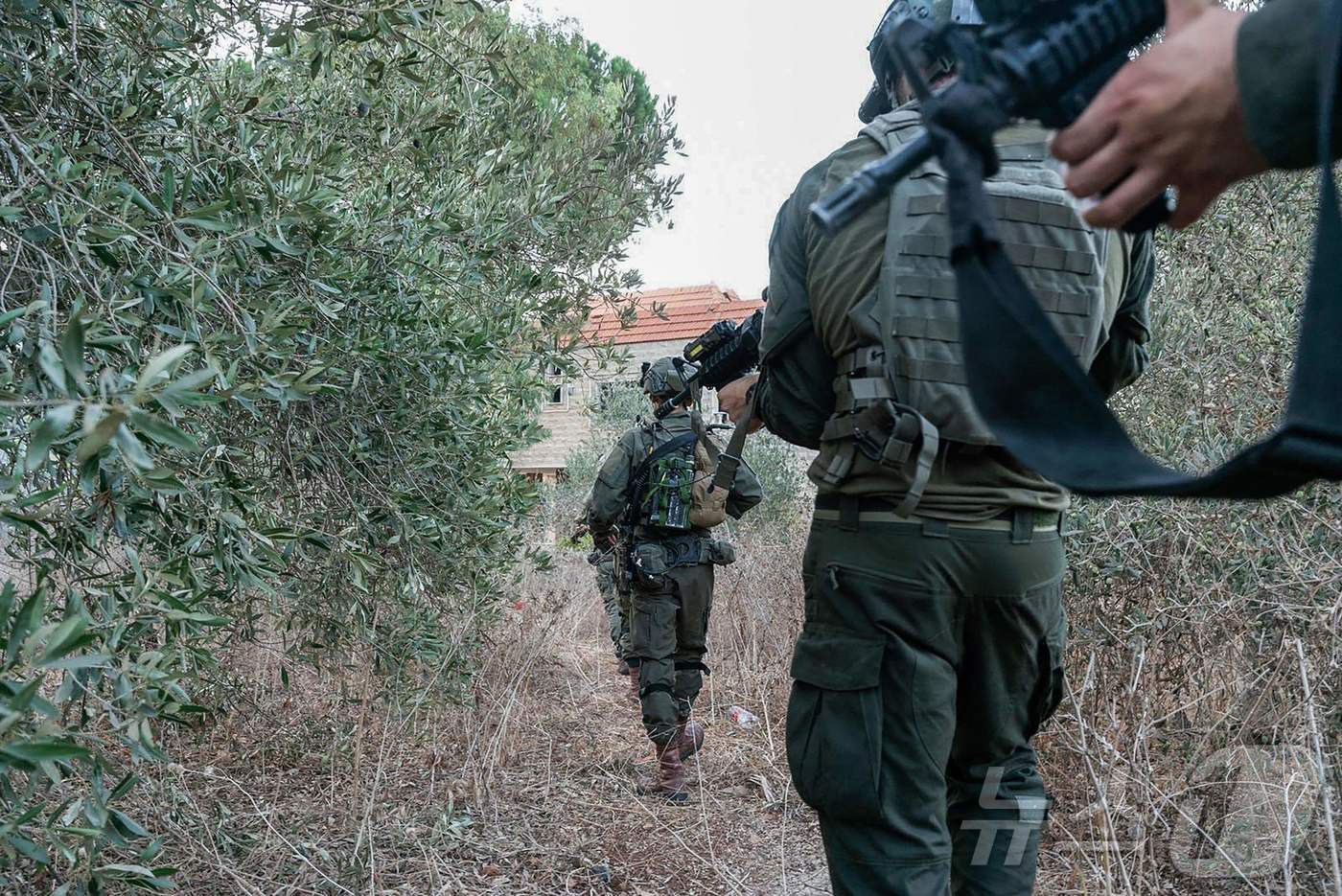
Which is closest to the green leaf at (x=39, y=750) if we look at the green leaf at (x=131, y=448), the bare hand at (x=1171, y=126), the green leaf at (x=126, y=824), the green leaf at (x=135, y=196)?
the green leaf at (x=131, y=448)

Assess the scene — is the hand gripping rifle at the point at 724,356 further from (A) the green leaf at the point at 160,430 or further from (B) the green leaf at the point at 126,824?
(A) the green leaf at the point at 160,430

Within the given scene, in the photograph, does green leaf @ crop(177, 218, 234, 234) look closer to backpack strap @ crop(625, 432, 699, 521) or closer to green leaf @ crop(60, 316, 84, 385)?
green leaf @ crop(60, 316, 84, 385)

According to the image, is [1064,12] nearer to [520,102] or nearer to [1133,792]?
[1133,792]

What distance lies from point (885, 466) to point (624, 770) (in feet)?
13.1

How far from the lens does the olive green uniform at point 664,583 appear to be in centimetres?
543

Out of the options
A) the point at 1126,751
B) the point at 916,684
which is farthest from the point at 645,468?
the point at 916,684

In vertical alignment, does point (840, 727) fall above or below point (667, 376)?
below

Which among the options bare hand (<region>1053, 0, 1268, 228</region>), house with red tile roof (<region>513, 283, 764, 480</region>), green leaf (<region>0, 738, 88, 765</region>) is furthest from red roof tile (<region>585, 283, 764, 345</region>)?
bare hand (<region>1053, 0, 1268, 228</region>)

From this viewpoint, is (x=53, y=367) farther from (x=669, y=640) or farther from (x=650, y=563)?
(x=669, y=640)

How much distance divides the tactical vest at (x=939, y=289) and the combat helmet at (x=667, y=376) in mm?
1274

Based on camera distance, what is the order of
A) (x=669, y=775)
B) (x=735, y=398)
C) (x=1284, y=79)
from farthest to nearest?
(x=669, y=775) → (x=735, y=398) → (x=1284, y=79)

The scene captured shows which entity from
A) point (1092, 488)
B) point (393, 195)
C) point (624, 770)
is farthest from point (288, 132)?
point (624, 770)

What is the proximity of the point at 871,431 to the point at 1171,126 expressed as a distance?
41.4 inches

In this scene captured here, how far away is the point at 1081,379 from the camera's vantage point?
3.15 feet
